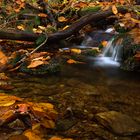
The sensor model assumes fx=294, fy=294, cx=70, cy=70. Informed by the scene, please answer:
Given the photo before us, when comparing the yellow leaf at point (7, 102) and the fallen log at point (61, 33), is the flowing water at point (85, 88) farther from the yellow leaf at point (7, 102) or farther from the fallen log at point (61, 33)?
the fallen log at point (61, 33)

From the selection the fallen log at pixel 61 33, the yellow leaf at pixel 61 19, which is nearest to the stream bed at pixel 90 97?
the fallen log at pixel 61 33

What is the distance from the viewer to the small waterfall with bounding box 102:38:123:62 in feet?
22.7

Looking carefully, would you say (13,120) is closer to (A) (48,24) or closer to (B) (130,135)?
(B) (130,135)

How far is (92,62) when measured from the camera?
→ 6.62m

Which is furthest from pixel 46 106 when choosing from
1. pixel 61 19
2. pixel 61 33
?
pixel 61 19

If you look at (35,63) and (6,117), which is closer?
(6,117)

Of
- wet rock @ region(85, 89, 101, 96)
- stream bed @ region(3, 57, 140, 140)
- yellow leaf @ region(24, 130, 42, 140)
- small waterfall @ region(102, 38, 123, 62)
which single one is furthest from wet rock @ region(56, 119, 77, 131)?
small waterfall @ region(102, 38, 123, 62)

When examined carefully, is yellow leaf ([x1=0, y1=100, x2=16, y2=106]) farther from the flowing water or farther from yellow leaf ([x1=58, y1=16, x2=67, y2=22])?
yellow leaf ([x1=58, y1=16, x2=67, y2=22])

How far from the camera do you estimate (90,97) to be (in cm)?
428

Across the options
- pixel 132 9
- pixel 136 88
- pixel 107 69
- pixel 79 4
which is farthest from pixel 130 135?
pixel 79 4

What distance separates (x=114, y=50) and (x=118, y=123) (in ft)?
13.2

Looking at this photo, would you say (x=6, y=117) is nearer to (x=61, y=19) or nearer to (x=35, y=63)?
(x=35, y=63)

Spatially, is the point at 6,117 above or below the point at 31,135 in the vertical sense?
above

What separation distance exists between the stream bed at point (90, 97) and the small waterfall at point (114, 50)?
2.38ft
